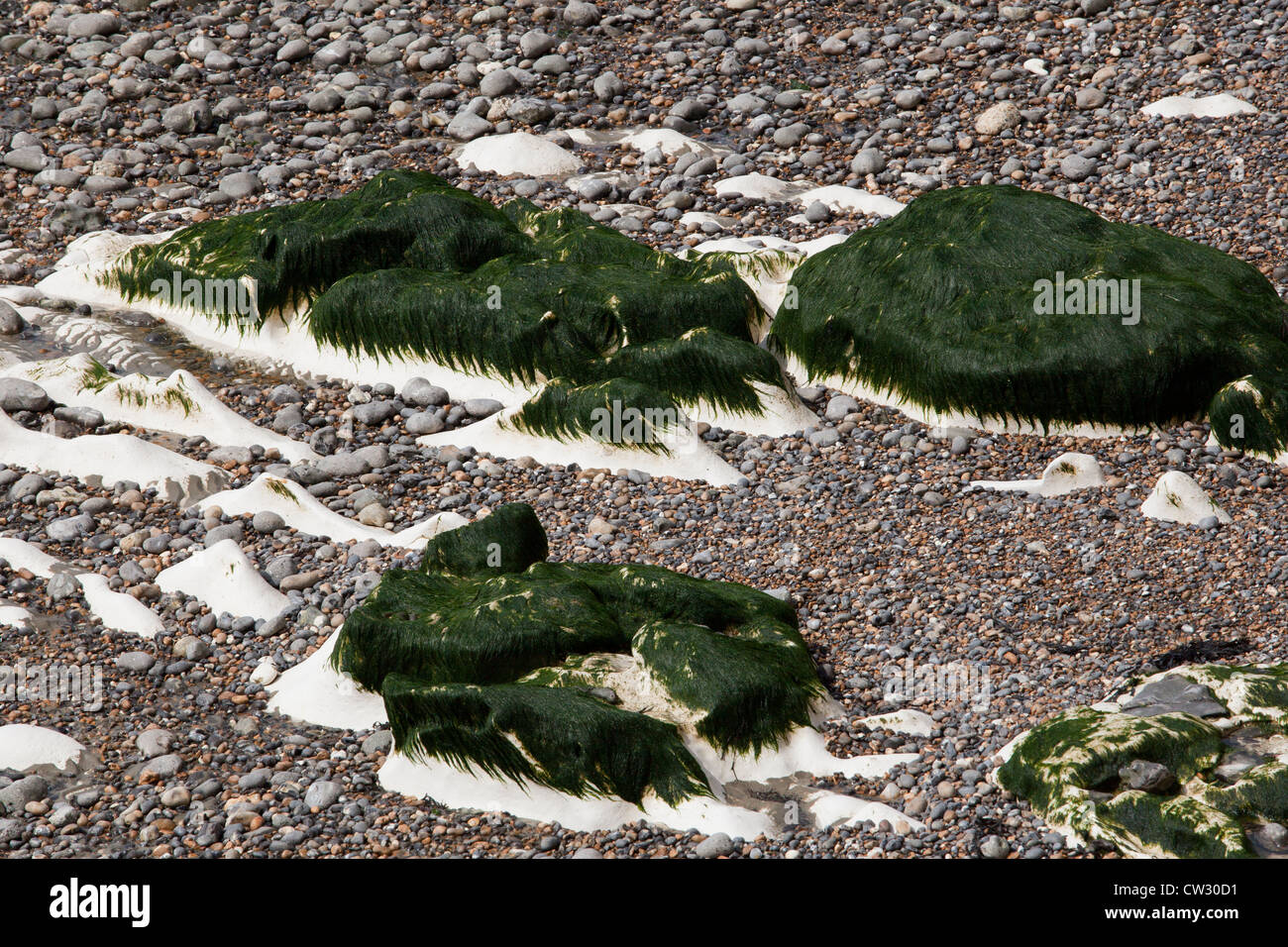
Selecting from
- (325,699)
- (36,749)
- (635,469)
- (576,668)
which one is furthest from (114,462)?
(576,668)

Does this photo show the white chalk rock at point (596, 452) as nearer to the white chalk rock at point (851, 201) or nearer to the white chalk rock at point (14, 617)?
the white chalk rock at point (14, 617)

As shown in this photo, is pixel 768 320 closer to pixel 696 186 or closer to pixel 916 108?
pixel 696 186

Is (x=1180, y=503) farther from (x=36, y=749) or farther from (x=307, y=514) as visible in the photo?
(x=36, y=749)

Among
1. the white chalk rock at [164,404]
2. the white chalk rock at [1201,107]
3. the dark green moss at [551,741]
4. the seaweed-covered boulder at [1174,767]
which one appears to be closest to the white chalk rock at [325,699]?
the dark green moss at [551,741]

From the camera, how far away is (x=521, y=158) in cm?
1107

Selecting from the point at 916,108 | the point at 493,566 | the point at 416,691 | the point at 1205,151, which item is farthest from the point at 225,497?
the point at 1205,151

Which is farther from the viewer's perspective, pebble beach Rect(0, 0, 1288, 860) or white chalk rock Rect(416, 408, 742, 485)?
→ white chalk rock Rect(416, 408, 742, 485)

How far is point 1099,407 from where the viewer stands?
26.5ft

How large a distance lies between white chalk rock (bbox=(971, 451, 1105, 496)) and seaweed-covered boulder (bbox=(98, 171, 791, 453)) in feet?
5.61

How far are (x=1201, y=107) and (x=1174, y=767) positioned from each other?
23.3 feet

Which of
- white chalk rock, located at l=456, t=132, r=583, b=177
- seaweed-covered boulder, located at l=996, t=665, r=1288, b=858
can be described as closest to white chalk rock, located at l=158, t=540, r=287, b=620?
seaweed-covered boulder, located at l=996, t=665, r=1288, b=858

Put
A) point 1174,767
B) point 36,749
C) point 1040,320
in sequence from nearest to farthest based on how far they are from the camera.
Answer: point 1174,767, point 36,749, point 1040,320

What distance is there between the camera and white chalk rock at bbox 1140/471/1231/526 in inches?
285

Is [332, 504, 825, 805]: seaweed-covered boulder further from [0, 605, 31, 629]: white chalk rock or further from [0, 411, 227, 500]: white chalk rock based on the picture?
[0, 411, 227, 500]: white chalk rock
